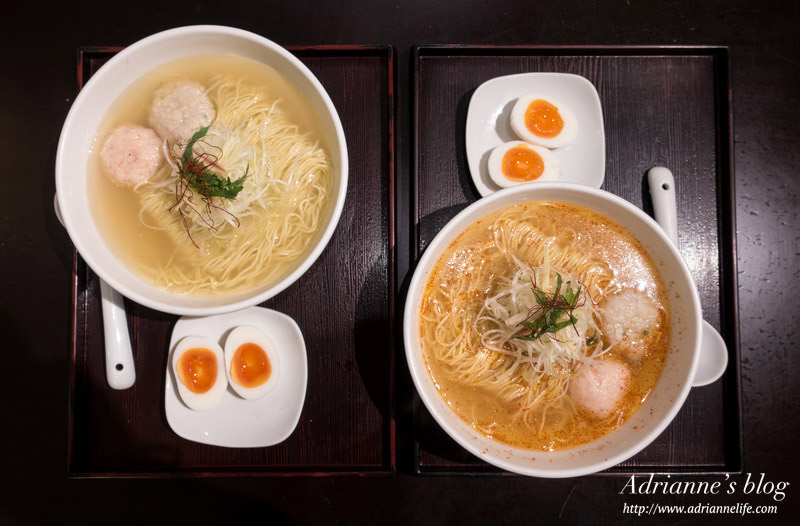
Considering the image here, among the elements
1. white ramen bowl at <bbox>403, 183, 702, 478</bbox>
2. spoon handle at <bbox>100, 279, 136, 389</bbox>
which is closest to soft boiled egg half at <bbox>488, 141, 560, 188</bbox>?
white ramen bowl at <bbox>403, 183, 702, 478</bbox>

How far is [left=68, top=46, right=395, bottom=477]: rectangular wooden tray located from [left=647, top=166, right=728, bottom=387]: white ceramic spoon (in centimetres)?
93

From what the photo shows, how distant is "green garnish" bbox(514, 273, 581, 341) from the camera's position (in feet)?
4.58

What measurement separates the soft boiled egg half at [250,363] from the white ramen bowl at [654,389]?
0.55 meters

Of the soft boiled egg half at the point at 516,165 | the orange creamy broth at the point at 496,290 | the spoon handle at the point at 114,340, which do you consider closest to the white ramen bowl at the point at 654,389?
the orange creamy broth at the point at 496,290

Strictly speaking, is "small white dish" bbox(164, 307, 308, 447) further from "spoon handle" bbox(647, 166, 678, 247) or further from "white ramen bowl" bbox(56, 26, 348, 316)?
"spoon handle" bbox(647, 166, 678, 247)

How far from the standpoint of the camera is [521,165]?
5.25ft

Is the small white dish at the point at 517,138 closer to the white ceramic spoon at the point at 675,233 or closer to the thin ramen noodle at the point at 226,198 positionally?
the white ceramic spoon at the point at 675,233

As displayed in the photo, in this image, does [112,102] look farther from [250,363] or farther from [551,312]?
[551,312]

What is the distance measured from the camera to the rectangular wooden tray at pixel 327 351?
5.53ft

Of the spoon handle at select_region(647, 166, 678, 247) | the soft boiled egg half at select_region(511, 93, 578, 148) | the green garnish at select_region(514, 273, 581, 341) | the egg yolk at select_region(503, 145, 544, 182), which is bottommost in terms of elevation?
the green garnish at select_region(514, 273, 581, 341)

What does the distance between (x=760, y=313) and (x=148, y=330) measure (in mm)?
2232

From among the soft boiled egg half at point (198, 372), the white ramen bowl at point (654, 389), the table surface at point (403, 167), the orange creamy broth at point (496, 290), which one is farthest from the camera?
the table surface at point (403, 167)

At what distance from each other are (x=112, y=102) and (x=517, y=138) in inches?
52.7

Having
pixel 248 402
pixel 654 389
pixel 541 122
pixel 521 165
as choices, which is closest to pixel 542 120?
pixel 541 122
